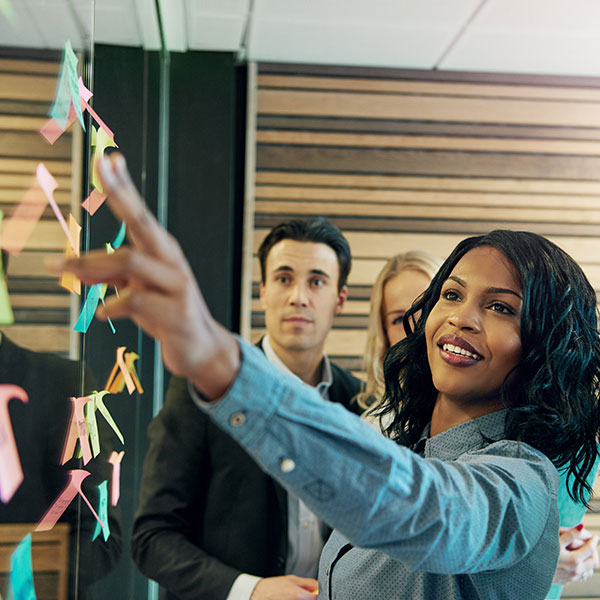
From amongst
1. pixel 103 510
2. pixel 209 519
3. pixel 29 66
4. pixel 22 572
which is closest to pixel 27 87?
pixel 29 66

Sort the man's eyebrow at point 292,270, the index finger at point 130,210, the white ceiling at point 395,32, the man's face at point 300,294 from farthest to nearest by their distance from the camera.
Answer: the white ceiling at point 395,32 < the man's eyebrow at point 292,270 < the man's face at point 300,294 < the index finger at point 130,210

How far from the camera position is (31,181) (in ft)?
2.41

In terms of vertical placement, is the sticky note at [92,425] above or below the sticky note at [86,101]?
below

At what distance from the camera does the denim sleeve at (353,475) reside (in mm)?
706

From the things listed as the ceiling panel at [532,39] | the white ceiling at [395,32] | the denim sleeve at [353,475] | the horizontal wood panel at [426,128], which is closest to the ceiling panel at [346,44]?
the white ceiling at [395,32]

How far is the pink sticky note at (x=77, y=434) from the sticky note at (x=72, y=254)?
0.16 metres

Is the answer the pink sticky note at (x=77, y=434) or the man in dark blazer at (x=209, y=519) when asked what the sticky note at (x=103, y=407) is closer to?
the pink sticky note at (x=77, y=434)

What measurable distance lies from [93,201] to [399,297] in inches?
55.1

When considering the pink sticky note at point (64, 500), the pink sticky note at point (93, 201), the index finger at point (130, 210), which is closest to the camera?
the index finger at point (130, 210)

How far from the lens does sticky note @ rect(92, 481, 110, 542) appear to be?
4.03ft

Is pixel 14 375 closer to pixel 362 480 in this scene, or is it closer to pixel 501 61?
pixel 362 480

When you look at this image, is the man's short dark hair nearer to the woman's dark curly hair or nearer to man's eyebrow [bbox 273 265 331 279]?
man's eyebrow [bbox 273 265 331 279]

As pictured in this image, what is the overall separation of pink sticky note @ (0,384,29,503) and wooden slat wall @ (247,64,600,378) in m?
2.49

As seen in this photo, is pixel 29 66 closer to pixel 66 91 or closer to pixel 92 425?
pixel 66 91
